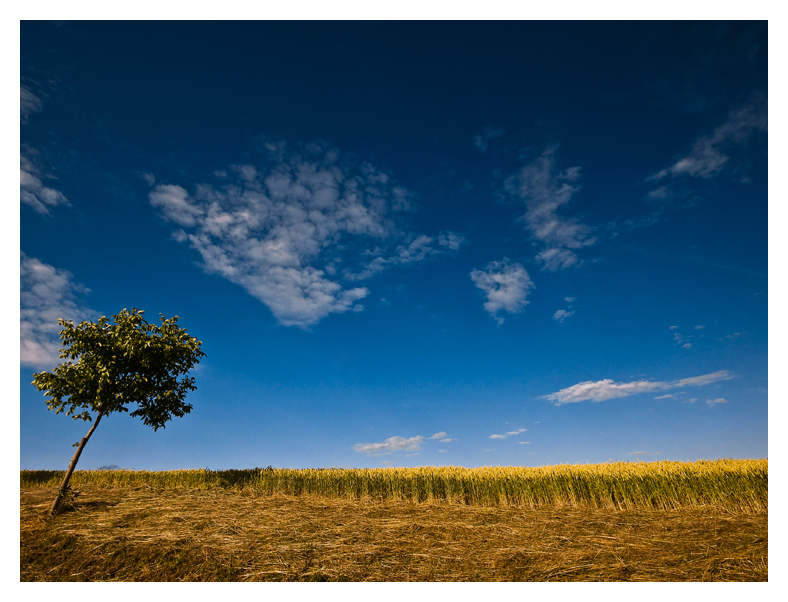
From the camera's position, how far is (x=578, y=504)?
13.8 meters

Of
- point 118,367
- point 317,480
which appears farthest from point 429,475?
point 118,367

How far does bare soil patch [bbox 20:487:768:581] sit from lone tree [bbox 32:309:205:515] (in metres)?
3.40

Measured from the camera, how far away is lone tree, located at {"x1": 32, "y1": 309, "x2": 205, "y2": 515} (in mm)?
13984

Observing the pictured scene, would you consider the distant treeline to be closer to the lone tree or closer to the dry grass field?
the dry grass field

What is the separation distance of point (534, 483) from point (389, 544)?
7.66m

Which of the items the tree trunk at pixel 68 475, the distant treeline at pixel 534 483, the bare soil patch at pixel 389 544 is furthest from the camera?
the distant treeline at pixel 534 483

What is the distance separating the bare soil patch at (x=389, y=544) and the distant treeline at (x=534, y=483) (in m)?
0.77

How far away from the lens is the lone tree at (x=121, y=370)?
551 inches

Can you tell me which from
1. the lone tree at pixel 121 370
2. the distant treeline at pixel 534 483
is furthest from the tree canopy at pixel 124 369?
the distant treeline at pixel 534 483

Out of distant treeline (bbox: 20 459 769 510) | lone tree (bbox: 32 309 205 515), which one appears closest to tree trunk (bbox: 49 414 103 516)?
lone tree (bbox: 32 309 205 515)

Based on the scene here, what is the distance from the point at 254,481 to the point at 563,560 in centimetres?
1586

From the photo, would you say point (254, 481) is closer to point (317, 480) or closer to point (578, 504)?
point (317, 480)

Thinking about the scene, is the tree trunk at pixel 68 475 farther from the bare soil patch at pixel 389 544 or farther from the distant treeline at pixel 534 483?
the distant treeline at pixel 534 483

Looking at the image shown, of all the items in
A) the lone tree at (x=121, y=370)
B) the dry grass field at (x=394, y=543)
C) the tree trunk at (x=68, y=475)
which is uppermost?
the lone tree at (x=121, y=370)
